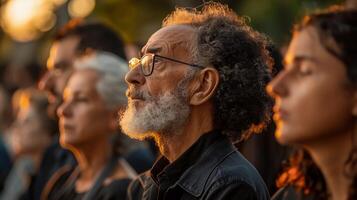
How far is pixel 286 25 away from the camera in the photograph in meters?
12.0

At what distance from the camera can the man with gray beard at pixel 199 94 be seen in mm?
5621

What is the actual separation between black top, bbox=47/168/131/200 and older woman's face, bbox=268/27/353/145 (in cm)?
261

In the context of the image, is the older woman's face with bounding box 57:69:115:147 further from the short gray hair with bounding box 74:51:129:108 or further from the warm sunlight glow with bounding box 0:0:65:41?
the warm sunlight glow with bounding box 0:0:65:41

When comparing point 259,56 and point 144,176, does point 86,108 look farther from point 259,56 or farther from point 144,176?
point 259,56

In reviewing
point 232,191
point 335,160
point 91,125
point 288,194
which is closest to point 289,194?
point 288,194

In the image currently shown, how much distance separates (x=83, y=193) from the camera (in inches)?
287

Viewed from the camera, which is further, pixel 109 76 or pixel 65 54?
pixel 65 54

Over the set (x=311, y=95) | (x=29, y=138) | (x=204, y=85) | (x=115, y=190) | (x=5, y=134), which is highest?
(x=311, y=95)

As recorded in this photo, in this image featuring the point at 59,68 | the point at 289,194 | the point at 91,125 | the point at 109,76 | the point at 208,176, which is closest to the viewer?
the point at 289,194

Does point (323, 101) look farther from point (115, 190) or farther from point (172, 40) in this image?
point (115, 190)

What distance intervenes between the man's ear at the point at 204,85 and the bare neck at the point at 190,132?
51 mm

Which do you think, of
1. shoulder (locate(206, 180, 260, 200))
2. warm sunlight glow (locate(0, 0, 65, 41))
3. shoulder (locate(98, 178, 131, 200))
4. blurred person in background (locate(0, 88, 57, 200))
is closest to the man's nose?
shoulder (locate(206, 180, 260, 200))

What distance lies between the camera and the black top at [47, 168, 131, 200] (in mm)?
6902

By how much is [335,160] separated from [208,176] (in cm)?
120
